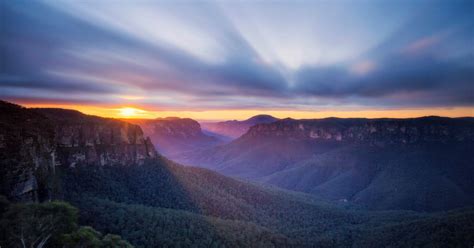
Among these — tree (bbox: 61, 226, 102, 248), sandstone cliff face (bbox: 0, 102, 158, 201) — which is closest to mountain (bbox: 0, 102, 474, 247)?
sandstone cliff face (bbox: 0, 102, 158, 201)

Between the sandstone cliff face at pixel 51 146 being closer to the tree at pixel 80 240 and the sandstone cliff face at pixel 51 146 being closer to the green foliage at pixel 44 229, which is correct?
the green foliage at pixel 44 229

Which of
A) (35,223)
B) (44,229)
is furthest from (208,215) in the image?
(35,223)

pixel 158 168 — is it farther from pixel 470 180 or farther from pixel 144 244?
pixel 470 180

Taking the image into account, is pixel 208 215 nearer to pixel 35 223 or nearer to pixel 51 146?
pixel 51 146

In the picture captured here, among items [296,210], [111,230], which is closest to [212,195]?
Result: [296,210]

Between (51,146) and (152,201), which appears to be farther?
(152,201)
